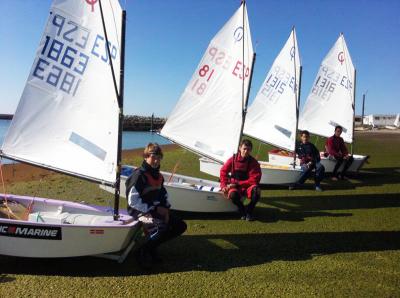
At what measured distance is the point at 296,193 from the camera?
30.5 feet

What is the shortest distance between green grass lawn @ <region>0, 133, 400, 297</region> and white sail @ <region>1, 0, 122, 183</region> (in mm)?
1441

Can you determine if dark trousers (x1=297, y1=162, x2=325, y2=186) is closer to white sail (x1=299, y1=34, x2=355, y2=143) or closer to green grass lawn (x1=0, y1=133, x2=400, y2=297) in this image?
green grass lawn (x1=0, y1=133, x2=400, y2=297)

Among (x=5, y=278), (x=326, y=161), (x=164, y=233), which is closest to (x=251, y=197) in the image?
(x=164, y=233)

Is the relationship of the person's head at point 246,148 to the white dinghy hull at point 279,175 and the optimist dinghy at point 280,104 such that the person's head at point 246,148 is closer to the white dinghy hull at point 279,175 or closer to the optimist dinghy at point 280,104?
the white dinghy hull at point 279,175

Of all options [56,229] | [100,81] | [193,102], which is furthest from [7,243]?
[193,102]

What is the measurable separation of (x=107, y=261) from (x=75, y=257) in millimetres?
449

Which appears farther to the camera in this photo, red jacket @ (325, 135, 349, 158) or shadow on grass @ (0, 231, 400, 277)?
red jacket @ (325, 135, 349, 158)

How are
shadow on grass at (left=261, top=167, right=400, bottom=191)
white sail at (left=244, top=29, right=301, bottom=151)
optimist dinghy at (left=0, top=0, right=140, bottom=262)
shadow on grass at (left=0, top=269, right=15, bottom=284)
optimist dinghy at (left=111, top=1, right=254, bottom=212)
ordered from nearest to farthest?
1. shadow on grass at (left=0, top=269, right=15, bottom=284)
2. optimist dinghy at (left=0, top=0, right=140, bottom=262)
3. optimist dinghy at (left=111, top=1, right=254, bottom=212)
4. shadow on grass at (left=261, top=167, right=400, bottom=191)
5. white sail at (left=244, top=29, right=301, bottom=151)

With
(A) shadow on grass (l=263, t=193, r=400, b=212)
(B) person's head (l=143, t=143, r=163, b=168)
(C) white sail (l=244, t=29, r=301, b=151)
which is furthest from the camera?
(C) white sail (l=244, t=29, r=301, b=151)

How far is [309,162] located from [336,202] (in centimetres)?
174

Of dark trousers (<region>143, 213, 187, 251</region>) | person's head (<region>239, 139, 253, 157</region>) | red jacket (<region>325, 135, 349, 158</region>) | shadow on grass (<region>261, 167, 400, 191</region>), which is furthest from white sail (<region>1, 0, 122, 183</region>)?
red jacket (<region>325, 135, 349, 158</region>)

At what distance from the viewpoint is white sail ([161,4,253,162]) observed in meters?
8.19

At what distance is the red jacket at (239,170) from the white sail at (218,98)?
47.9 inches

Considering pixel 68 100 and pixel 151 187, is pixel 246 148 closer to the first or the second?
pixel 151 187
